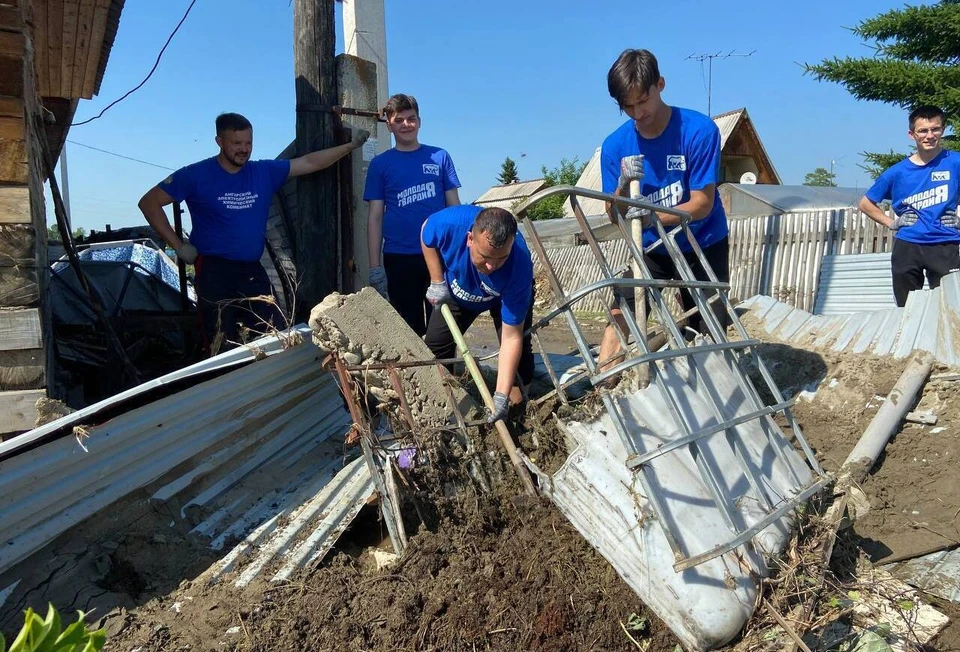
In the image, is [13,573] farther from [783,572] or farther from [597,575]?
[783,572]

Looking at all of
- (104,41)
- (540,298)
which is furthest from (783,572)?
(540,298)

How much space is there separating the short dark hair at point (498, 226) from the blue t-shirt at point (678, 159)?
0.84 metres

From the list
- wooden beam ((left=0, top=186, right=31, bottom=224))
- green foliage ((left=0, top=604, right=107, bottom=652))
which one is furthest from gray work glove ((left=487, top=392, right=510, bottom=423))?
wooden beam ((left=0, top=186, right=31, bottom=224))

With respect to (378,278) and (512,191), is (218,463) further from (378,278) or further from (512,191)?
(512,191)

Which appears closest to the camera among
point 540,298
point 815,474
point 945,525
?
point 815,474

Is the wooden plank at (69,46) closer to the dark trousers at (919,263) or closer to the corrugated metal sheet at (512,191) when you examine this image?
the dark trousers at (919,263)

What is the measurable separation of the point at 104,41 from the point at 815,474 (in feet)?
16.5

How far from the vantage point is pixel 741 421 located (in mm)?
2375

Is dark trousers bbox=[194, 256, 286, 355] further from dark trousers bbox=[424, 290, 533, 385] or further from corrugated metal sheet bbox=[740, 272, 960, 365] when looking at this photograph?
corrugated metal sheet bbox=[740, 272, 960, 365]

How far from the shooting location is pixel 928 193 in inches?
174

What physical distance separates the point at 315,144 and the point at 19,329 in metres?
2.34

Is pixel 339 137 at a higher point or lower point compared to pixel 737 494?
higher

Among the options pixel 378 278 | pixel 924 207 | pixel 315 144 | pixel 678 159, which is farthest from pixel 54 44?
pixel 924 207

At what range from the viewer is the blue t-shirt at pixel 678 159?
335 cm
